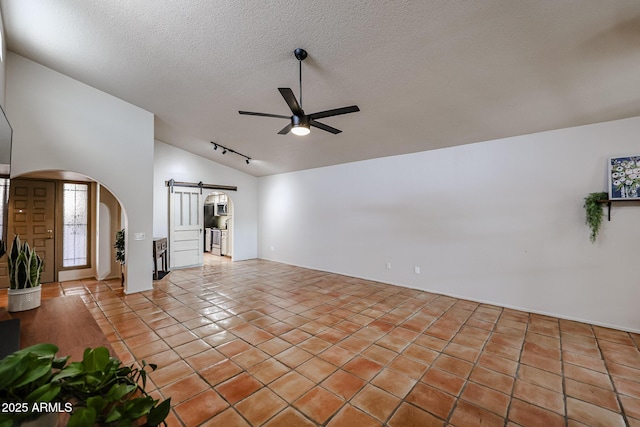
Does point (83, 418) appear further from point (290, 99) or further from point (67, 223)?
point (67, 223)

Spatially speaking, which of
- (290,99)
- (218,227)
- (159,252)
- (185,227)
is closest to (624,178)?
(290,99)

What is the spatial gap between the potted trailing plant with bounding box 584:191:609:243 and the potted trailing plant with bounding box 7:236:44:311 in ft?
18.0

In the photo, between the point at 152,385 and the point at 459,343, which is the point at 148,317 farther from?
the point at 459,343

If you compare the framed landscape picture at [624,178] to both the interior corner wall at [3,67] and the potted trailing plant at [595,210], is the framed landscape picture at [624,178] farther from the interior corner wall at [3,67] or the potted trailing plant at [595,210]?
the interior corner wall at [3,67]

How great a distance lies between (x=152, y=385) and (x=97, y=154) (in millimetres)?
3841

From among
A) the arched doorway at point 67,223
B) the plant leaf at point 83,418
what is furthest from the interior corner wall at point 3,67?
the plant leaf at point 83,418

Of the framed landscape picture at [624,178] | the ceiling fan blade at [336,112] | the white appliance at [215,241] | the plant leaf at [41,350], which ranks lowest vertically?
the white appliance at [215,241]

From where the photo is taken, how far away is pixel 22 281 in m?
1.62

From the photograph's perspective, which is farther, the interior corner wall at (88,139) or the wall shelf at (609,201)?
the interior corner wall at (88,139)

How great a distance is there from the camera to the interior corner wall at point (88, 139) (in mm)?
3639

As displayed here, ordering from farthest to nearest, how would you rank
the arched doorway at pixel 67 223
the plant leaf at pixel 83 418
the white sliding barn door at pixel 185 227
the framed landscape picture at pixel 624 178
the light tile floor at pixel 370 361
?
the white sliding barn door at pixel 185 227 → the arched doorway at pixel 67 223 → the framed landscape picture at pixel 624 178 → the light tile floor at pixel 370 361 → the plant leaf at pixel 83 418

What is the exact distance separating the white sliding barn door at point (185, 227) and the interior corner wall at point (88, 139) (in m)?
2.02

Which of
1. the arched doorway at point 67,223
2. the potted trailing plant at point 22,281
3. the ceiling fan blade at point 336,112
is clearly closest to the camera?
the potted trailing plant at point 22,281

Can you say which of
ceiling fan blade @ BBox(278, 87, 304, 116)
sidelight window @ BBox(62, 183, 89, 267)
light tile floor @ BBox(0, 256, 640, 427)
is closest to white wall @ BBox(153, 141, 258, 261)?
sidelight window @ BBox(62, 183, 89, 267)
